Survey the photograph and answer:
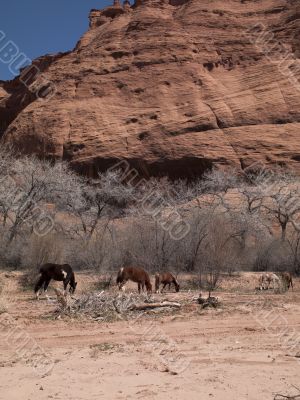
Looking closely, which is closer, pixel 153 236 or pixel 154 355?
pixel 154 355

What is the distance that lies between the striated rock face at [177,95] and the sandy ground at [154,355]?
3047 cm

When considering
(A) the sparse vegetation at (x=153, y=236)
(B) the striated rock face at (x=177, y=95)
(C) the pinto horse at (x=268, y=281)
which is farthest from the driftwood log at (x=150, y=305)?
(B) the striated rock face at (x=177, y=95)

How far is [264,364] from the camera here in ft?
21.1

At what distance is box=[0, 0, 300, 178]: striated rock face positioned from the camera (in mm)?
41188

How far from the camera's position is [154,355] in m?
6.88

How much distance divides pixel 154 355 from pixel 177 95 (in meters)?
40.3

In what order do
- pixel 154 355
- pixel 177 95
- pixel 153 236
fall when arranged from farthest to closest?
pixel 177 95 → pixel 153 236 → pixel 154 355

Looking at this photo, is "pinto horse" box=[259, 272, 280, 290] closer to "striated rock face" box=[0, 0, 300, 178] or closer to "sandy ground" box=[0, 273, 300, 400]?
"sandy ground" box=[0, 273, 300, 400]

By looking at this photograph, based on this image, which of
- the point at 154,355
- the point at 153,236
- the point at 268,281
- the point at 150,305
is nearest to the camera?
the point at 154,355

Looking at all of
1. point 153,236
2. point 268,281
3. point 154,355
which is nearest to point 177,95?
point 153,236

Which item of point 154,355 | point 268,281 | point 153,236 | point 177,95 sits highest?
point 177,95

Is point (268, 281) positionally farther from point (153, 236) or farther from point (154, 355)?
point (154, 355)

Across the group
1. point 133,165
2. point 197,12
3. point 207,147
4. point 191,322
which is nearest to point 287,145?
point 207,147

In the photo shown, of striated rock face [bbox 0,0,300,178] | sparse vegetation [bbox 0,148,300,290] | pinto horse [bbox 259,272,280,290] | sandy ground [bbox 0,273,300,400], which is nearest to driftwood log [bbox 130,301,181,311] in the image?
sandy ground [bbox 0,273,300,400]
